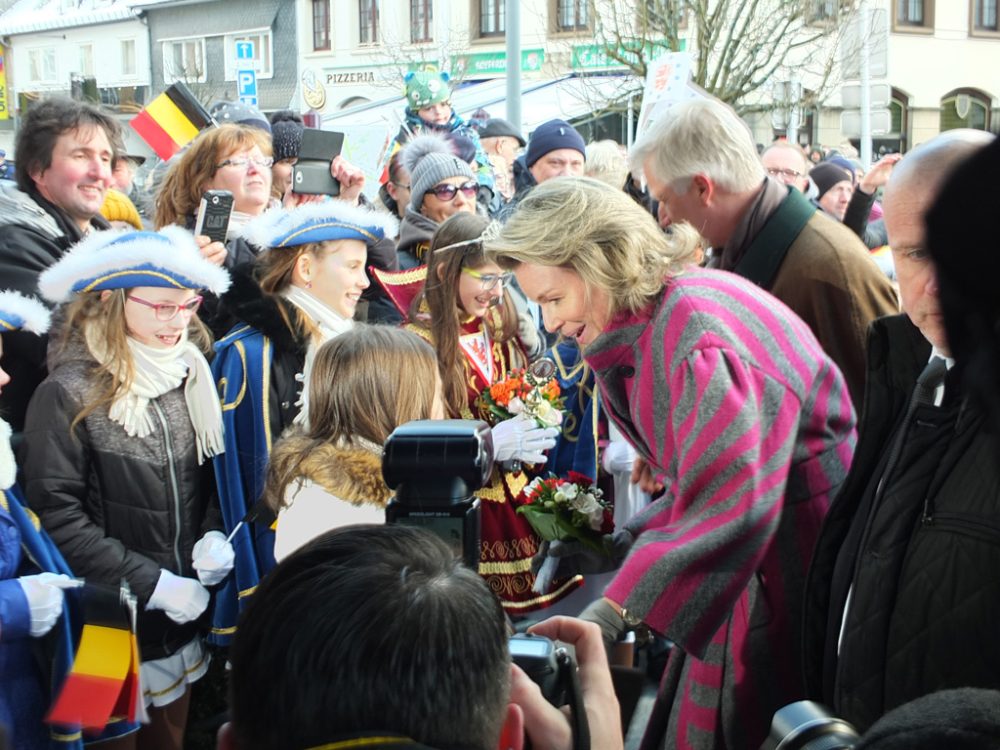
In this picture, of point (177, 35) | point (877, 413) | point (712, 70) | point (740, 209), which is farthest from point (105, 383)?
point (177, 35)

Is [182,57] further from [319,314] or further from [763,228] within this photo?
[763,228]

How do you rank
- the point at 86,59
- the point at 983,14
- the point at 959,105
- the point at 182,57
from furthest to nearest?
the point at 86,59 < the point at 182,57 < the point at 959,105 < the point at 983,14

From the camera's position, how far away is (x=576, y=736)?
1.34 m

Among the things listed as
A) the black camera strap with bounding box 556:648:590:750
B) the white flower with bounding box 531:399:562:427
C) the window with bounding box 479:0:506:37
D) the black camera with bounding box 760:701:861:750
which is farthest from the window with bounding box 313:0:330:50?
the black camera with bounding box 760:701:861:750

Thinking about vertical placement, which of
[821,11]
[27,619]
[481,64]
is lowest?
[27,619]

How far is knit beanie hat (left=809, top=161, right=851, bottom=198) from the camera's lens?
7.36 m

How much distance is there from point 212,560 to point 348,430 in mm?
683

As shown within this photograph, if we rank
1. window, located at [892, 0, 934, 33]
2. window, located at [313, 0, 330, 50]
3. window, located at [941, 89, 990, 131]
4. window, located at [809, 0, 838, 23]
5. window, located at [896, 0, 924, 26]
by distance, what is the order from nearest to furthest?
1. window, located at [809, 0, 838, 23]
2. window, located at [892, 0, 934, 33]
3. window, located at [896, 0, 924, 26]
4. window, located at [941, 89, 990, 131]
5. window, located at [313, 0, 330, 50]

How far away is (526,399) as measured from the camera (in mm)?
3725

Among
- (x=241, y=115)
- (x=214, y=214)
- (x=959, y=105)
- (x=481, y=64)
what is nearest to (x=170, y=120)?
(x=241, y=115)

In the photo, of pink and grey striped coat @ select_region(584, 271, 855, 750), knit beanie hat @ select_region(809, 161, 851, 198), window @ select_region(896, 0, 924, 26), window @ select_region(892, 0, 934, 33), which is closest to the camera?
pink and grey striped coat @ select_region(584, 271, 855, 750)

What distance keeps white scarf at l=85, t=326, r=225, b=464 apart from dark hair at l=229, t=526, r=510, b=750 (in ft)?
6.77

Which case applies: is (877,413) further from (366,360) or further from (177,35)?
(177,35)

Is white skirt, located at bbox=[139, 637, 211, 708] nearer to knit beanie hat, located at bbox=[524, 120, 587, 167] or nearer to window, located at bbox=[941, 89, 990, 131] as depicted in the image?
knit beanie hat, located at bbox=[524, 120, 587, 167]
